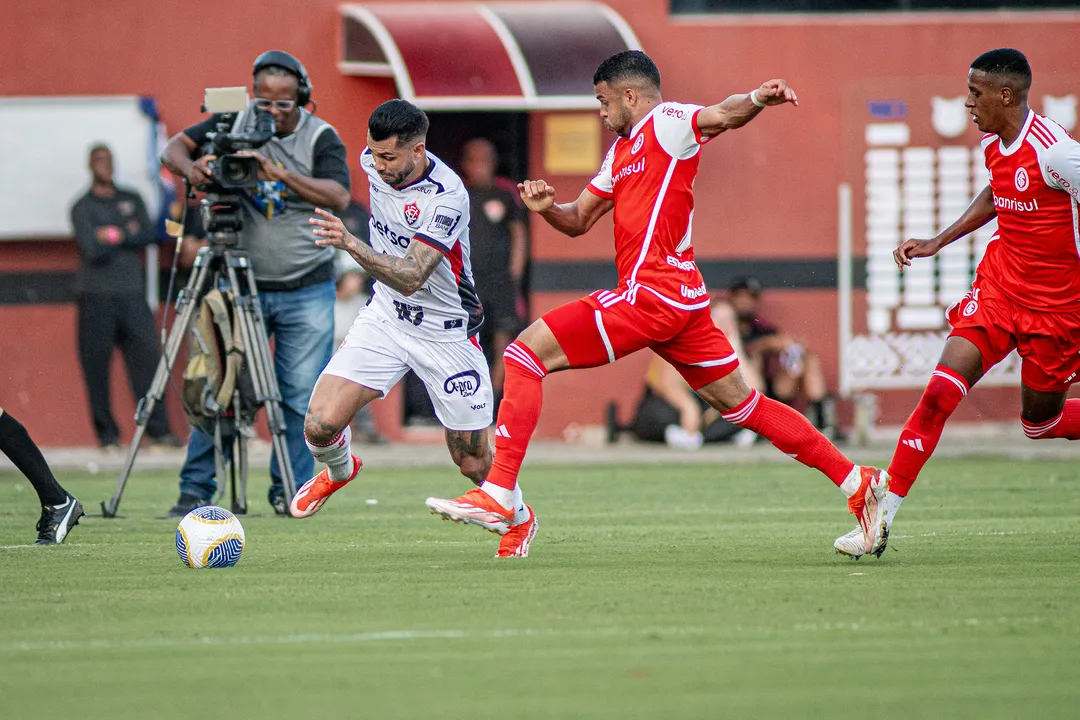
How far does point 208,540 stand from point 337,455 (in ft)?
4.20

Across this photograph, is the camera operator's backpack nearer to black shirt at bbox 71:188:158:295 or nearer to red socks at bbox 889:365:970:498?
red socks at bbox 889:365:970:498

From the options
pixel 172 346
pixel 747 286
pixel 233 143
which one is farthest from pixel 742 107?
pixel 747 286

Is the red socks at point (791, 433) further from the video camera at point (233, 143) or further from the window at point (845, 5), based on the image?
the window at point (845, 5)

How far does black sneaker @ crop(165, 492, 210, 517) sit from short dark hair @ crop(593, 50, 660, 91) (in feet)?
12.8

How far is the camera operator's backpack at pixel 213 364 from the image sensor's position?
9586 millimetres

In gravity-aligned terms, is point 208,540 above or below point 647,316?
below

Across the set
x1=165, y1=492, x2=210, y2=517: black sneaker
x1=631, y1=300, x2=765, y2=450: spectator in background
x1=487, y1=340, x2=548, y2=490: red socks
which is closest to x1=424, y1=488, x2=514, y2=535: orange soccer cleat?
x1=487, y1=340, x2=548, y2=490: red socks

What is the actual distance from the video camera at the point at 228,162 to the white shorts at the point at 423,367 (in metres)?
1.58

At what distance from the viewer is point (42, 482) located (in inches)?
312

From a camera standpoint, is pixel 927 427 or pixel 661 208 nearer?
pixel 661 208

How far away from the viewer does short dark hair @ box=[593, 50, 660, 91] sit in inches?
296

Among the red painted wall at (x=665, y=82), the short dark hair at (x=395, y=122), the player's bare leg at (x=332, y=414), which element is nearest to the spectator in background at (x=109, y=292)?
Answer: the red painted wall at (x=665, y=82)

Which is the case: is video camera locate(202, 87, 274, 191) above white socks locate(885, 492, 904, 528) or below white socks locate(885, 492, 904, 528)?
above

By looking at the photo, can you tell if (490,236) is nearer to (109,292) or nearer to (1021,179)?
(109,292)
